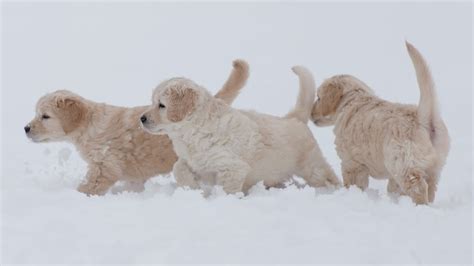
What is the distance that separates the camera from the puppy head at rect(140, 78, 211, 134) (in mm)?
5578

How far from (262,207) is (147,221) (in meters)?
0.93

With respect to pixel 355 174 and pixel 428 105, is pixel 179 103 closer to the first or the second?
pixel 355 174

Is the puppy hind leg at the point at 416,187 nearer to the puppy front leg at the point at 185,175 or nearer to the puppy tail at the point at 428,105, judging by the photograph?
the puppy tail at the point at 428,105

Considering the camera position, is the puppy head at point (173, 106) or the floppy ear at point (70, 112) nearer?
the puppy head at point (173, 106)

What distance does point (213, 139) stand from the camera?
5.62 meters

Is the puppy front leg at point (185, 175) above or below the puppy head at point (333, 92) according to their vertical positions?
below

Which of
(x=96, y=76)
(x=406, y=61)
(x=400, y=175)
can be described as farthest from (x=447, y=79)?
(x=400, y=175)

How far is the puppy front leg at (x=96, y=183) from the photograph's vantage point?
597 centimetres

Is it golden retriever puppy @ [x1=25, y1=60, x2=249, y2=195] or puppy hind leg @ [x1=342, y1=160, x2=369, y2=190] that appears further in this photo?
golden retriever puppy @ [x1=25, y1=60, x2=249, y2=195]

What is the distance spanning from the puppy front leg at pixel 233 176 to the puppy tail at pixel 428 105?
1.60 m

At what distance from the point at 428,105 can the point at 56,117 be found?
3.63 meters

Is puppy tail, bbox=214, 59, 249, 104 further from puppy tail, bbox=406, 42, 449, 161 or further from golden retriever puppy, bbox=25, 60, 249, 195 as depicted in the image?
puppy tail, bbox=406, 42, 449, 161

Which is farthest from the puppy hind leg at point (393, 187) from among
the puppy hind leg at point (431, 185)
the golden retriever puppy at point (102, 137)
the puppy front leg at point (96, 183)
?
the puppy front leg at point (96, 183)

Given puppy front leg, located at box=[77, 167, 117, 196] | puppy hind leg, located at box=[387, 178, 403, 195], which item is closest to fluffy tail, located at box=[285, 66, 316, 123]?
puppy hind leg, located at box=[387, 178, 403, 195]
